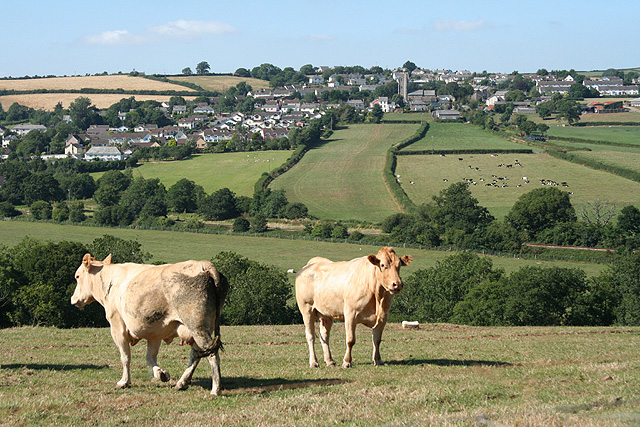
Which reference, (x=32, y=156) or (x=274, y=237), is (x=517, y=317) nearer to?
(x=274, y=237)

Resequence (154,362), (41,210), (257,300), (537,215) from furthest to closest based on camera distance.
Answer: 1. (41,210)
2. (537,215)
3. (257,300)
4. (154,362)

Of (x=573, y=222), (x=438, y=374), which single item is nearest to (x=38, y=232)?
(x=573, y=222)

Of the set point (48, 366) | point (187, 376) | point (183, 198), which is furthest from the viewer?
point (183, 198)

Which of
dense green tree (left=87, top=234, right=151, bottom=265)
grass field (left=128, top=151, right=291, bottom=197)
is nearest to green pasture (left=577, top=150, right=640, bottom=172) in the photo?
grass field (left=128, top=151, right=291, bottom=197)

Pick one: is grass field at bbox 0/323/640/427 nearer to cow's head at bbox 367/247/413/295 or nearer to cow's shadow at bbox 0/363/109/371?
cow's shadow at bbox 0/363/109/371

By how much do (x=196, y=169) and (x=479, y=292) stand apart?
10436cm

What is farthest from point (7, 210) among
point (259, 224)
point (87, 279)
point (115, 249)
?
point (87, 279)

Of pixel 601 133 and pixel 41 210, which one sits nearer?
pixel 41 210

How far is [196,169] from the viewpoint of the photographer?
140625 mm

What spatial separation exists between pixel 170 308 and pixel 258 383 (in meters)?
2.51

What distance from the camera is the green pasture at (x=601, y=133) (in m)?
154

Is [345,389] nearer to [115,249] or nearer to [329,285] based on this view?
[329,285]

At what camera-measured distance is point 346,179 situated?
12512 cm

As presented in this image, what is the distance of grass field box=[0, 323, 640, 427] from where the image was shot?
10.9 meters
